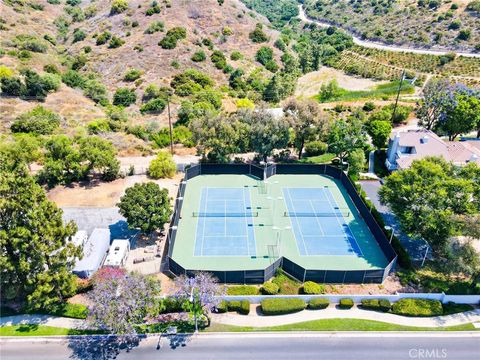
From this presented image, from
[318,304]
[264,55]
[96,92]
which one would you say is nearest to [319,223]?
[318,304]

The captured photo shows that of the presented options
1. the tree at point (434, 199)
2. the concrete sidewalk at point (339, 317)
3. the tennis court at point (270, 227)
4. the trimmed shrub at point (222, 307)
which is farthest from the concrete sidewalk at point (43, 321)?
the tree at point (434, 199)

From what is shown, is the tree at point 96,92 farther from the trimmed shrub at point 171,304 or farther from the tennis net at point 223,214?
the trimmed shrub at point 171,304

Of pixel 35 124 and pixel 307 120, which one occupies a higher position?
pixel 307 120

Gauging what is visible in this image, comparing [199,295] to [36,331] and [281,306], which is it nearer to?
[281,306]

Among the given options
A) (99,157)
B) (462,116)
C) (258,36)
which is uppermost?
(258,36)

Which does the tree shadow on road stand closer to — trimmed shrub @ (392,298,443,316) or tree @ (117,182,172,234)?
tree @ (117,182,172,234)

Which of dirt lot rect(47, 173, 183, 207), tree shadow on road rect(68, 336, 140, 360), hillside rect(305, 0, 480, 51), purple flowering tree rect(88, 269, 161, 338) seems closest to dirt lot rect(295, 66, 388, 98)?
hillside rect(305, 0, 480, 51)

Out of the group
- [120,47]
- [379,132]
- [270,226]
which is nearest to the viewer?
[270,226]
